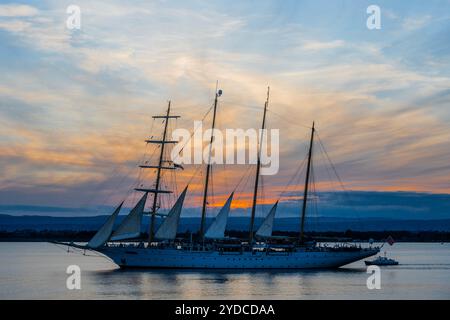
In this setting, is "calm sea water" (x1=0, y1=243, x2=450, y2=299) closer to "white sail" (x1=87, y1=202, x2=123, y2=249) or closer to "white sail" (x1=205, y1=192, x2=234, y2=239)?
"white sail" (x1=87, y1=202, x2=123, y2=249)

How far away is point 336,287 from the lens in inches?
2247

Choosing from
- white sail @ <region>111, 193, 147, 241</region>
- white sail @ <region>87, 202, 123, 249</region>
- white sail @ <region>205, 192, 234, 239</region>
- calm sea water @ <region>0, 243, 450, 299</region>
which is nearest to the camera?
calm sea water @ <region>0, 243, 450, 299</region>

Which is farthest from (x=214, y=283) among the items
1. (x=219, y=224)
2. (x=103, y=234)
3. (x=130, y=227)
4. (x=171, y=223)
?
(x=103, y=234)

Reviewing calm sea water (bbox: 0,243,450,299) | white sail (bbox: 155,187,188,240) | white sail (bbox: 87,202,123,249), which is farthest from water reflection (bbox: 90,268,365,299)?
white sail (bbox: 155,187,188,240)

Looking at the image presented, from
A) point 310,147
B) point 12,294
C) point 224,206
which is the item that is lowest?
point 12,294

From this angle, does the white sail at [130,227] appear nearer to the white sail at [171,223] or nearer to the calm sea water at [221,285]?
the white sail at [171,223]

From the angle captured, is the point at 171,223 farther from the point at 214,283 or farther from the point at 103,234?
the point at 214,283

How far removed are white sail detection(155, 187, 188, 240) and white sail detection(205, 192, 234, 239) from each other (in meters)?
3.71

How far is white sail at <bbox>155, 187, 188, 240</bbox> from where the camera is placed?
67.6 metres

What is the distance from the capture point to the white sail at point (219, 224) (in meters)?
68.9

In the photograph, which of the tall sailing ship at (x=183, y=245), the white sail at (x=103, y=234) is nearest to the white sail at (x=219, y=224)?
the tall sailing ship at (x=183, y=245)
